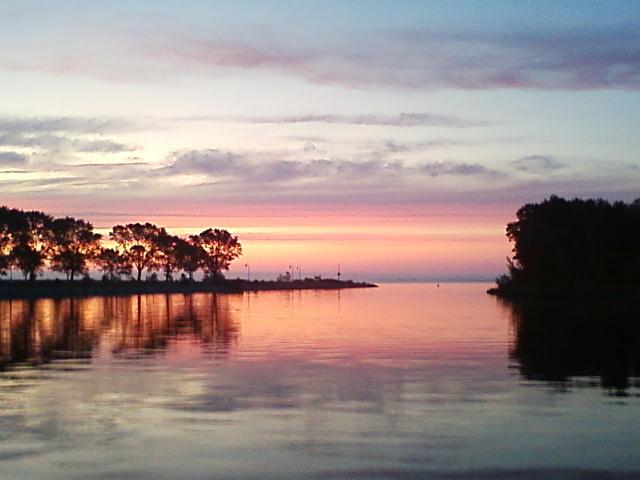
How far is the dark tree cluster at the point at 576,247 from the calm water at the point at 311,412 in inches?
2211

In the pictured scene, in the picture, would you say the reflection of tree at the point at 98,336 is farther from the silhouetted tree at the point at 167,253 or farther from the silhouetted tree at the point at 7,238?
the silhouetted tree at the point at 167,253

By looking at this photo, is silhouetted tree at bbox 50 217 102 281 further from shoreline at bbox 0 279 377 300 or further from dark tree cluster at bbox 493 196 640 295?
dark tree cluster at bbox 493 196 640 295

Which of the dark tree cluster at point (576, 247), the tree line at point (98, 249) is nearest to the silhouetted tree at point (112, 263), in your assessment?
the tree line at point (98, 249)

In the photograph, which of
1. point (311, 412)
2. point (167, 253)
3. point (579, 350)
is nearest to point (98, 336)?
point (579, 350)

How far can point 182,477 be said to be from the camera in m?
11.7

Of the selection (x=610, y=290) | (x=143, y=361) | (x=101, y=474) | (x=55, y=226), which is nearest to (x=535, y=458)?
(x=101, y=474)

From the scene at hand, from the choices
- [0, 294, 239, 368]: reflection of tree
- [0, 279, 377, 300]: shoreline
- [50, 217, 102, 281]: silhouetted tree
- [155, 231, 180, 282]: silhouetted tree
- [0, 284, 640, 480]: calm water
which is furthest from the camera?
[155, 231, 180, 282]: silhouetted tree

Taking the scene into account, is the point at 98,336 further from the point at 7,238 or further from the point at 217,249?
the point at 217,249

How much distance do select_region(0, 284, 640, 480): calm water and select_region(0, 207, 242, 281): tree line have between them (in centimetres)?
9645

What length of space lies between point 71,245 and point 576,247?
80087 millimetres

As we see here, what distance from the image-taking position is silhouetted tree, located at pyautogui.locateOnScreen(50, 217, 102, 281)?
133 metres

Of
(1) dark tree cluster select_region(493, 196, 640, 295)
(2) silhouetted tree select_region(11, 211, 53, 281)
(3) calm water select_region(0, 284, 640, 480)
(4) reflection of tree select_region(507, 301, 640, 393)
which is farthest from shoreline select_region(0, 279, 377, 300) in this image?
(3) calm water select_region(0, 284, 640, 480)

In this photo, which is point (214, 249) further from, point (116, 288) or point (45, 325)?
point (45, 325)

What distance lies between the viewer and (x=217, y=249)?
18588 centimetres
